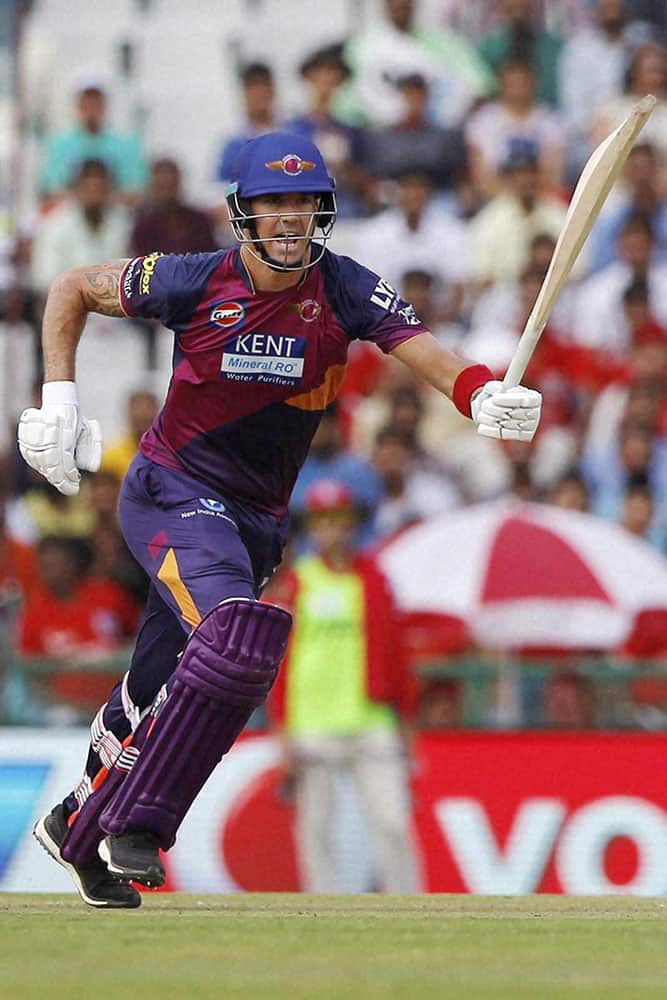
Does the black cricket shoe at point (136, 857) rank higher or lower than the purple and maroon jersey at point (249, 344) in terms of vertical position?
lower

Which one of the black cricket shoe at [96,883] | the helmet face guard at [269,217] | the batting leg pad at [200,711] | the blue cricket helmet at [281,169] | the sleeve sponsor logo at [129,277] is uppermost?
the blue cricket helmet at [281,169]

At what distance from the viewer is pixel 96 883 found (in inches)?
253

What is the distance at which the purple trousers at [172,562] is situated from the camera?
5.96 m

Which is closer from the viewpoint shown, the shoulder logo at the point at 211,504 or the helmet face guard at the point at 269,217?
the helmet face guard at the point at 269,217

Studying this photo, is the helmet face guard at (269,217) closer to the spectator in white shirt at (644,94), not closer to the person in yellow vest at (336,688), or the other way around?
the person in yellow vest at (336,688)

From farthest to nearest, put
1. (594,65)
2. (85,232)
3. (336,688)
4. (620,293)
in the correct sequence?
(594,65), (85,232), (620,293), (336,688)

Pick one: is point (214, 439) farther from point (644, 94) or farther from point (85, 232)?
point (644, 94)

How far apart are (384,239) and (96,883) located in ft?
21.5

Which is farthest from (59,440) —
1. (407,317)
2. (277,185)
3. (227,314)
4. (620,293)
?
(620,293)

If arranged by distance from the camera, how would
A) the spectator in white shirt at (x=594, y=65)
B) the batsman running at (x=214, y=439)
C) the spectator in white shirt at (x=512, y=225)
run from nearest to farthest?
the batsman running at (x=214, y=439) → the spectator in white shirt at (x=512, y=225) → the spectator in white shirt at (x=594, y=65)

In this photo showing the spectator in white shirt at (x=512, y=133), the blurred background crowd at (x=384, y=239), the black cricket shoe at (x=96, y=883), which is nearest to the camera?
the black cricket shoe at (x=96, y=883)

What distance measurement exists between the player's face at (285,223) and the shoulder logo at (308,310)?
137mm

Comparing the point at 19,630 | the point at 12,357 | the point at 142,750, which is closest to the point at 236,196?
the point at 142,750

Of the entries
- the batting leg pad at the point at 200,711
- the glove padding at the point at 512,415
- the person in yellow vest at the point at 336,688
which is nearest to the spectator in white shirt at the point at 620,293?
the person in yellow vest at the point at 336,688
